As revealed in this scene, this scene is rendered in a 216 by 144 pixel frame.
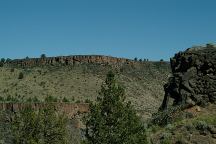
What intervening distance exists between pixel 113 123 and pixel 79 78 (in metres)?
71.5

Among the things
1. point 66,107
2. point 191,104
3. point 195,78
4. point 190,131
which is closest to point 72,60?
point 66,107

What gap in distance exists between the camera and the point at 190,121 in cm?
2867

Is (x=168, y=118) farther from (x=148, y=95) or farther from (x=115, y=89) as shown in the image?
(x=148, y=95)

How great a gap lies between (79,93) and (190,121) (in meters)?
64.4

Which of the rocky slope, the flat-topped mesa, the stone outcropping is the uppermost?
the flat-topped mesa

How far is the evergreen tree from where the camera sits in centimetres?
2923

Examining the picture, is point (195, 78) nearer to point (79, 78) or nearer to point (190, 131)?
point (190, 131)

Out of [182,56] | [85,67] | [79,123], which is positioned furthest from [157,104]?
[182,56]

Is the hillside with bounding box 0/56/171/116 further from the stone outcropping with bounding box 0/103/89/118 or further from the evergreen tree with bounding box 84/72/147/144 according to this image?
the evergreen tree with bounding box 84/72/147/144

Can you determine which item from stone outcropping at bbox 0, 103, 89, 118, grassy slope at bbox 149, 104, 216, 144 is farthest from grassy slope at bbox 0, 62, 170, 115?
grassy slope at bbox 149, 104, 216, 144

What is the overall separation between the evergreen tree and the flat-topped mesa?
76759mm

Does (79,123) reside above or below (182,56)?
below

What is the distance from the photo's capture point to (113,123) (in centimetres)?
2986

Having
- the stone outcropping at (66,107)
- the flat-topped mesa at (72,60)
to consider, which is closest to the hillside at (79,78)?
the flat-topped mesa at (72,60)
